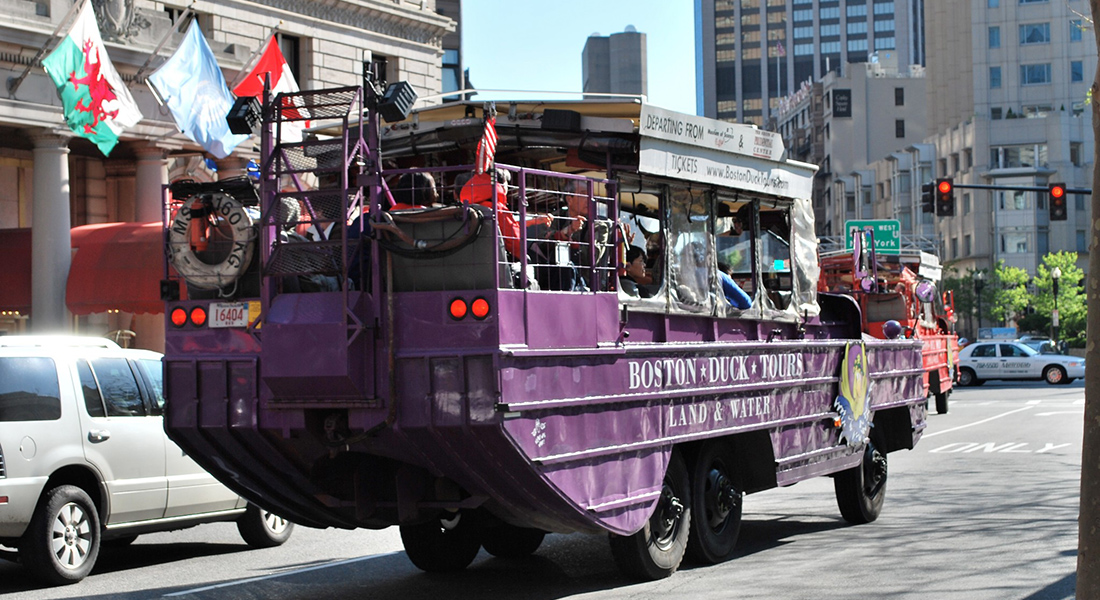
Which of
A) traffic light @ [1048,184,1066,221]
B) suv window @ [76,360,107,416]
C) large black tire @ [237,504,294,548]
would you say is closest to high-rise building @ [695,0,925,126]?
traffic light @ [1048,184,1066,221]

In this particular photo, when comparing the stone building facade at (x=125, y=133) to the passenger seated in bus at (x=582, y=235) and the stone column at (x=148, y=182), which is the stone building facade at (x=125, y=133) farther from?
the passenger seated in bus at (x=582, y=235)

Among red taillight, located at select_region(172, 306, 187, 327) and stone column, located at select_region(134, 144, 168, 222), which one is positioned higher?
stone column, located at select_region(134, 144, 168, 222)

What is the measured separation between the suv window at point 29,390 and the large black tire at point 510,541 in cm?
326

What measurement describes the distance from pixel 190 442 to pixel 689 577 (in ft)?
11.1

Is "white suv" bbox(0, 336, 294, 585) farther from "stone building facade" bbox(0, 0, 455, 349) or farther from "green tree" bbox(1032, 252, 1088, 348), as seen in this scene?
"green tree" bbox(1032, 252, 1088, 348)

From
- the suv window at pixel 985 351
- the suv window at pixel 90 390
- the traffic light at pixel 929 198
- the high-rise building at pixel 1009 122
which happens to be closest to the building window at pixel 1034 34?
the high-rise building at pixel 1009 122

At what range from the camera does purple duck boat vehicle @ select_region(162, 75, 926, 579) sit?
748 centimetres

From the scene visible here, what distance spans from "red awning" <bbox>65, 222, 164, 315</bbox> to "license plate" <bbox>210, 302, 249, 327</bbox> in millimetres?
14954

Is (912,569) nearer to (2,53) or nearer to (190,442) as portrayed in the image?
(190,442)

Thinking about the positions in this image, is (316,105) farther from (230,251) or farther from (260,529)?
(260,529)

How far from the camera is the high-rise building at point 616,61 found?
559ft

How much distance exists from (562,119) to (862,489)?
501 centimetres

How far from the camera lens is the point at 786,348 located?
10.5 m

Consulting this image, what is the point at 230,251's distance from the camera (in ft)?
26.9
